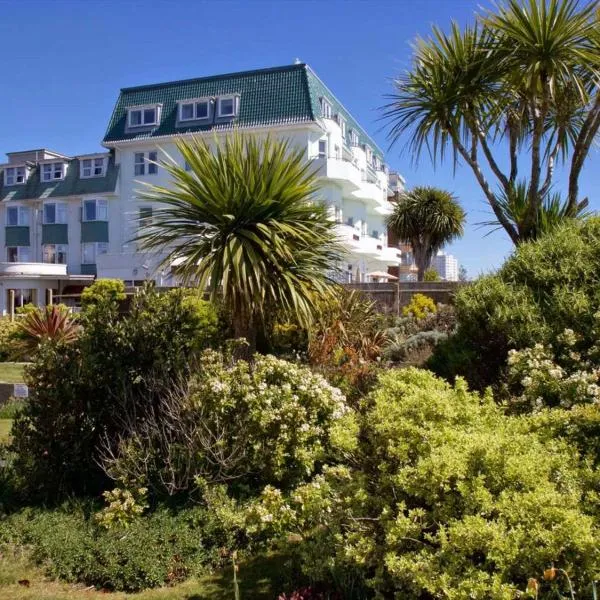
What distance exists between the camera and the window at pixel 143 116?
36312 mm

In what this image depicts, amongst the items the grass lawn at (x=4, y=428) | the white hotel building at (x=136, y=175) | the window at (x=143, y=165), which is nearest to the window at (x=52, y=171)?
the white hotel building at (x=136, y=175)

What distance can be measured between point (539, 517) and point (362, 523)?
1043 millimetres

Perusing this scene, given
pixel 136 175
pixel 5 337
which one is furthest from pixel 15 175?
pixel 5 337

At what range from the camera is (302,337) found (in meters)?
10.0

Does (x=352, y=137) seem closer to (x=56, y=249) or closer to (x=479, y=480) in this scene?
(x=56, y=249)

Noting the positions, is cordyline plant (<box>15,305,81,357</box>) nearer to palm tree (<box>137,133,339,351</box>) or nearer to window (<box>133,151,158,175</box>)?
palm tree (<box>137,133,339,351</box>)

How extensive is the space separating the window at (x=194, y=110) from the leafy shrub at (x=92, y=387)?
30.5 meters

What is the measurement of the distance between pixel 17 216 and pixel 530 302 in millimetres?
42470

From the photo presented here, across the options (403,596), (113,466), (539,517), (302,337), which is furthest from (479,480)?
(302,337)

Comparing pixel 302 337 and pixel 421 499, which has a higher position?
pixel 302 337

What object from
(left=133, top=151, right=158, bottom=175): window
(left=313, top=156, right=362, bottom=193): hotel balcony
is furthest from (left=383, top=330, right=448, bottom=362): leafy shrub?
(left=133, top=151, right=158, bottom=175): window

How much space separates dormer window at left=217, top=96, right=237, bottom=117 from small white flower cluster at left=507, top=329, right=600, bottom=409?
3132 centimetres

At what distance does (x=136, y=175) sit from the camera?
122 ft

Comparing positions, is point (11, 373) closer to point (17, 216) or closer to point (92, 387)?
point (92, 387)
